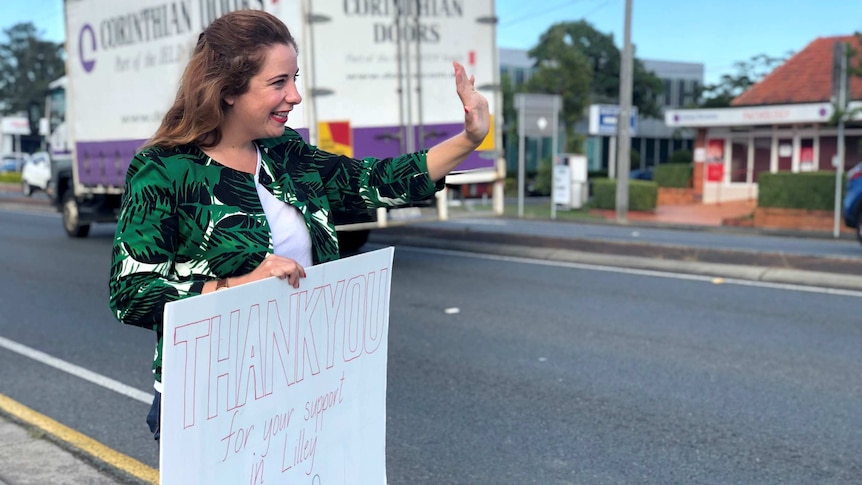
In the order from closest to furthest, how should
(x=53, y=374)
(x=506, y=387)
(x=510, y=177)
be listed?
(x=506, y=387) < (x=53, y=374) < (x=510, y=177)

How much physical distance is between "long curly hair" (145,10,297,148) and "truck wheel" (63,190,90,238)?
554 inches

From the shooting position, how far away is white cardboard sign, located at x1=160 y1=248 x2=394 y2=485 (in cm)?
196

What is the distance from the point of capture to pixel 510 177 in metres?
41.9

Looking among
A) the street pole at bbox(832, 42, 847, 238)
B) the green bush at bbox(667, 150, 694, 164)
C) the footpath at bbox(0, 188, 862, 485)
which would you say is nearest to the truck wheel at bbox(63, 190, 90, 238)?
the footpath at bbox(0, 188, 862, 485)

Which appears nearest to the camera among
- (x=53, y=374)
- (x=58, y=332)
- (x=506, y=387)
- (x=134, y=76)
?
(x=506, y=387)

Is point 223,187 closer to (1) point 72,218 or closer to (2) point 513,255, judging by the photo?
(2) point 513,255

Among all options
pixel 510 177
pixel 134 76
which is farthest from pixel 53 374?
pixel 510 177

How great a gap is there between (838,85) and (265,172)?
17.2 meters

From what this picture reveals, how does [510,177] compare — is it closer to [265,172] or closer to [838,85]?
[838,85]

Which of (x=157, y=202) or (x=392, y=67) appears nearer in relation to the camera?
(x=157, y=202)

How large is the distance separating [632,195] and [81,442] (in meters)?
22.9

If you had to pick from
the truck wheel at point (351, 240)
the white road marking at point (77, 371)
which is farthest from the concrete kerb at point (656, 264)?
the white road marking at point (77, 371)

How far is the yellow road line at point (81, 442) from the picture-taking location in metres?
4.20

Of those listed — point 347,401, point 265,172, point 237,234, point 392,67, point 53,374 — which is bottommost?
point 53,374
